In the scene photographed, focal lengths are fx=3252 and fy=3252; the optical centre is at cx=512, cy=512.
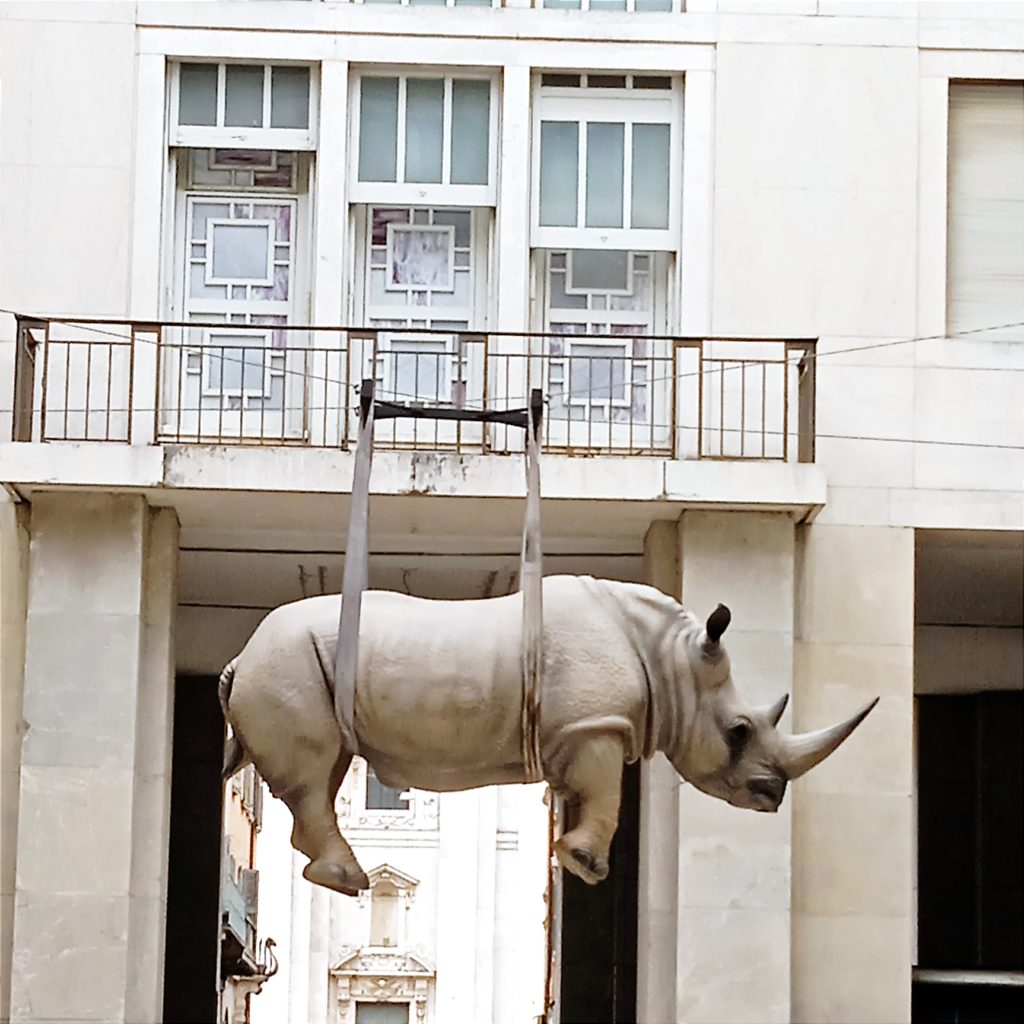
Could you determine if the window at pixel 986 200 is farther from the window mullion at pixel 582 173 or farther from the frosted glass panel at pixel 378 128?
the frosted glass panel at pixel 378 128

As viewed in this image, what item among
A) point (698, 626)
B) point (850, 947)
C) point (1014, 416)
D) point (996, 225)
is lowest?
point (850, 947)

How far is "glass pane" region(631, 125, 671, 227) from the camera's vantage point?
20.4 metres

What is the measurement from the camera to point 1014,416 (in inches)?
789

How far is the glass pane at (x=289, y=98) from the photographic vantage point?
2038 centimetres

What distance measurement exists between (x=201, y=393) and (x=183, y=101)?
1.88 m

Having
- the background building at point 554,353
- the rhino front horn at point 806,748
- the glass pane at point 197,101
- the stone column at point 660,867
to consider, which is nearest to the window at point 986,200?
the background building at point 554,353

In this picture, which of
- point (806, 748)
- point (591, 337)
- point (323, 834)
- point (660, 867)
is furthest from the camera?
point (591, 337)

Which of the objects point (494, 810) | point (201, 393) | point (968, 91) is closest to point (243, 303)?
point (201, 393)

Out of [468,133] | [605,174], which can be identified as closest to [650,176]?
[605,174]

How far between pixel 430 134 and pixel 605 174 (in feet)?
3.70

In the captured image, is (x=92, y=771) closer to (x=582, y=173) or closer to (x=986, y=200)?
(x=582, y=173)

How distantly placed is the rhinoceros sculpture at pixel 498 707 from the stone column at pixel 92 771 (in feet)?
19.5

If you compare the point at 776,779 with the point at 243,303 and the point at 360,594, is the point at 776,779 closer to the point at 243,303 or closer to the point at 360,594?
the point at 360,594

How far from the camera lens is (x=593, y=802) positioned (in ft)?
42.7
